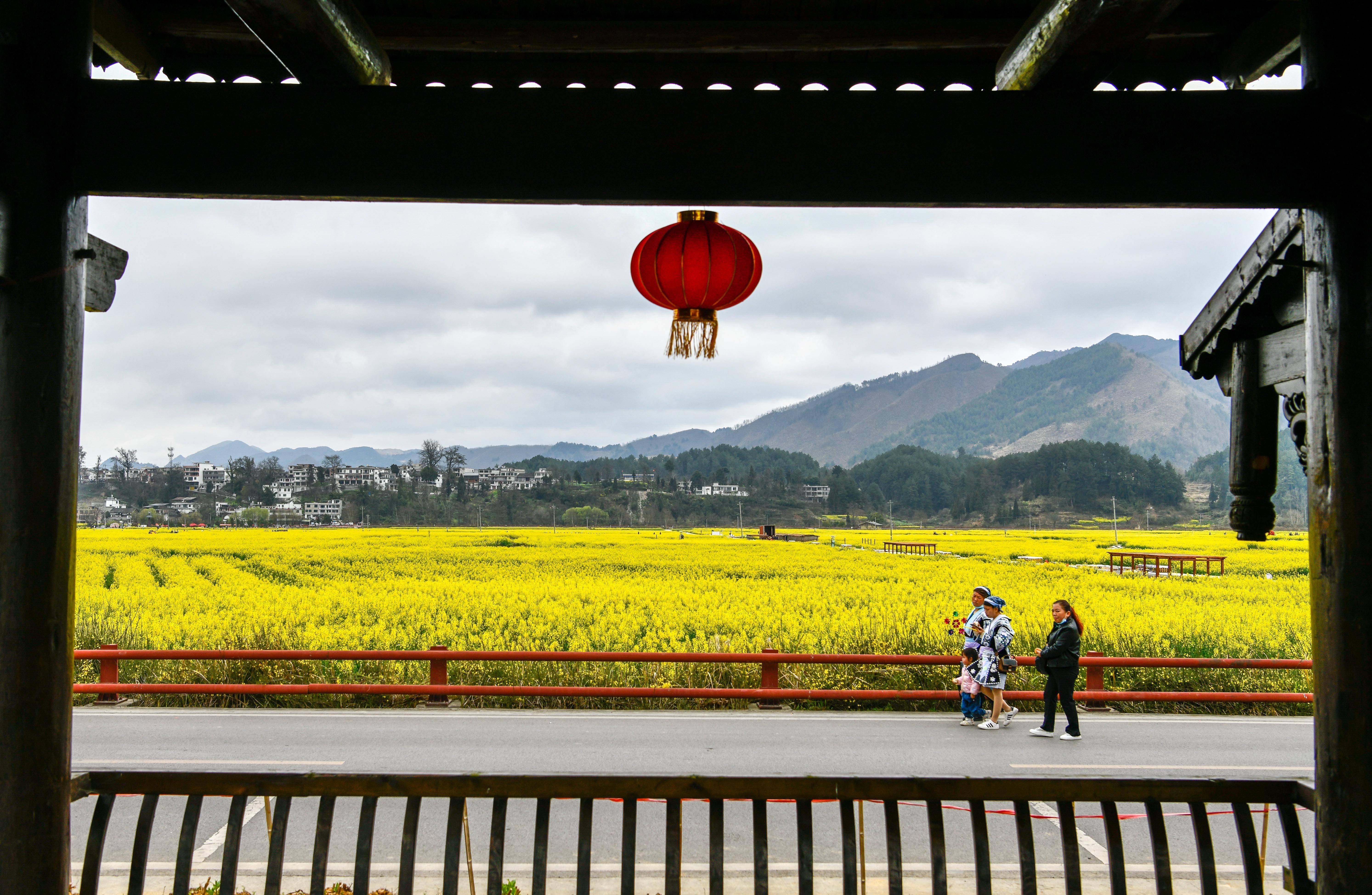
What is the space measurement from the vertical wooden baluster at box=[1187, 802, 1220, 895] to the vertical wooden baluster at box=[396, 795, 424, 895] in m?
2.63

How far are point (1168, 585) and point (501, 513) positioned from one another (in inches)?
2201

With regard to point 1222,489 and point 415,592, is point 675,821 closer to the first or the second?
point 415,592

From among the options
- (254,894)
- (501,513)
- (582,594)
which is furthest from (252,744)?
(501,513)

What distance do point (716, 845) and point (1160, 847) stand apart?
4.95ft

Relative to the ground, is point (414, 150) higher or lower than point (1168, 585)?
higher

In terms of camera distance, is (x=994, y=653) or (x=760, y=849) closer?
(x=760, y=849)

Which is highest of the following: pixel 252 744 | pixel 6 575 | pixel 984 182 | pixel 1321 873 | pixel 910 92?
pixel 910 92

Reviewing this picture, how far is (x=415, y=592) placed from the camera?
1883 centimetres

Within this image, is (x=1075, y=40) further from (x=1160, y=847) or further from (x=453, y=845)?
(x=453, y=845)

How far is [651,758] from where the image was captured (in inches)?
296

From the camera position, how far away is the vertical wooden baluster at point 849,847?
263 centimetres

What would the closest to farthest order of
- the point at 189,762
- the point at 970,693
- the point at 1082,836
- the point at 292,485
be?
1. the point at 1082,836
2. the point at 189,762
3. the point at 970,693
4. the point at 292,485

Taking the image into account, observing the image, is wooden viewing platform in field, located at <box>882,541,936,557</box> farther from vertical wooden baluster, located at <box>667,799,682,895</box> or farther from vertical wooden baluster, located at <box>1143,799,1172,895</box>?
vertical wooden baluster, located at <box>667,799,682,895</box>

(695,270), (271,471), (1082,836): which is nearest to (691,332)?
(695,270)
